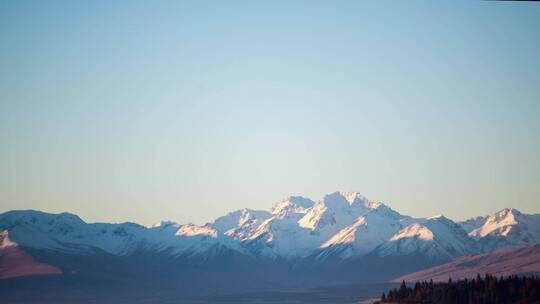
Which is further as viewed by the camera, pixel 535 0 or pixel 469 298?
pixel 469 298

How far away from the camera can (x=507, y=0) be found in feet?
208

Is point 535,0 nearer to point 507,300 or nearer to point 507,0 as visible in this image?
point 507,0

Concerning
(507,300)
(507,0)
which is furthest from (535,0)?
(507,300)

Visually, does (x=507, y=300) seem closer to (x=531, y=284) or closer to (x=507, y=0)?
(x=531, y=284)

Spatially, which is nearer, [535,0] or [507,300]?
[535,0]

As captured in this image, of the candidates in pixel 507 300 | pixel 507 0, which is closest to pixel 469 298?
pixel 507 300

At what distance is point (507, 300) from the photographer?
640 ft

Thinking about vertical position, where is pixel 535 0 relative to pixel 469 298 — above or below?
above

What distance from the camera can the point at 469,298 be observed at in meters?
200

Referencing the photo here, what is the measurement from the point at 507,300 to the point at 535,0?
145850 millimetres

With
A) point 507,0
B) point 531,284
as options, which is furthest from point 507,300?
point 507,0

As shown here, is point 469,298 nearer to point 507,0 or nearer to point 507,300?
point 507,300

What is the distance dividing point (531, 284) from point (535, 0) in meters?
147

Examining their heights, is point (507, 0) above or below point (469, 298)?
above
